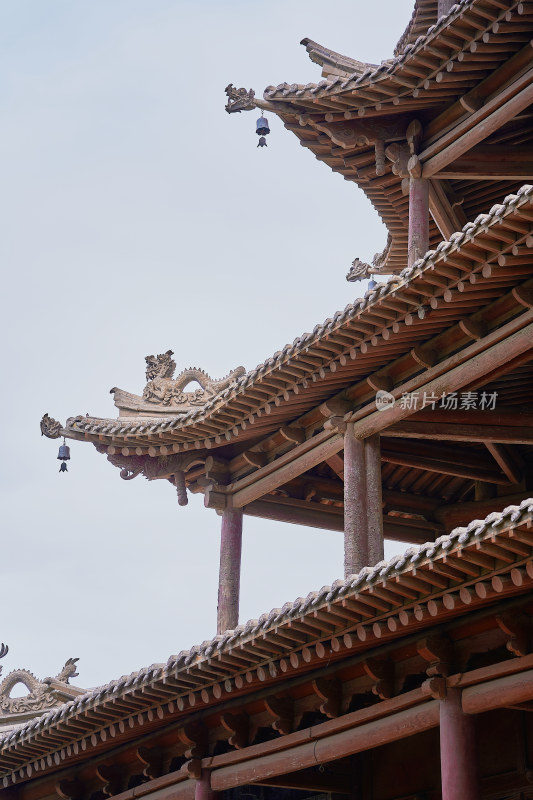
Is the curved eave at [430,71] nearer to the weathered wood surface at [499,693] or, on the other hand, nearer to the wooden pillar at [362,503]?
the wooden pillar at [362,503]

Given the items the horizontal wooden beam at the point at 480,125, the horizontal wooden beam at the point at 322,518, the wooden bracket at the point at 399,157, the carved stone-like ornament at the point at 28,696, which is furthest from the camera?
the carved stone-like ornament at the point at 28,696

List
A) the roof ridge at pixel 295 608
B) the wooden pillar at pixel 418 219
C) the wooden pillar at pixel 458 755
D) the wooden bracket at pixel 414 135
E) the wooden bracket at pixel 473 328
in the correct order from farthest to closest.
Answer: the wooden bracket at pixel 414 135 → the wooden pillar at pixel 418 219 → the wooden bracket at pixel 473 328 → the wooden pillar at pixel 458 755 → the roof ridge at pixel 295 608

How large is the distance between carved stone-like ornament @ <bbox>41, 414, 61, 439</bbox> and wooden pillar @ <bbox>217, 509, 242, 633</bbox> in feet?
7.46

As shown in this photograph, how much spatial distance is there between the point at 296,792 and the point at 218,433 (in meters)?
4.07

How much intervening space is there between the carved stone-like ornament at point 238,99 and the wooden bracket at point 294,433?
365 cm

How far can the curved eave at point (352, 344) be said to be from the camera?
10820 mm

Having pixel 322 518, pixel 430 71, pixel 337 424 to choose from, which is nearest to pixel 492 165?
pixel 430 71

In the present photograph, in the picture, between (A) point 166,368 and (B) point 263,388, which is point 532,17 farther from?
(A) point 166,368

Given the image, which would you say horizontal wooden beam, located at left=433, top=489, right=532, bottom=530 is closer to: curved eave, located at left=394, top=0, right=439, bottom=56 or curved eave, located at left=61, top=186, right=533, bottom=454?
curved eave, located at left=61, top=186, right=533, bottom=454

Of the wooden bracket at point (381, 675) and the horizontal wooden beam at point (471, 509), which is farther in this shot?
the horizontal wooden beam at point (471, 509)

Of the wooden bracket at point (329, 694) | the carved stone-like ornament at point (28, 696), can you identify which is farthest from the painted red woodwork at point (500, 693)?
the carved stone-like ornament at point (28, 696)

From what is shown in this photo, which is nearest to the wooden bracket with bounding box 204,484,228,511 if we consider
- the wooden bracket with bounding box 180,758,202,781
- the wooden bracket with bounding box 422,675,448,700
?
the wooden bracket with bounding box 180,758,202,781

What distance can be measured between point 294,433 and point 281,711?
13.3 ft

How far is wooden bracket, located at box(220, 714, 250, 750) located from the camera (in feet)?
37.1
